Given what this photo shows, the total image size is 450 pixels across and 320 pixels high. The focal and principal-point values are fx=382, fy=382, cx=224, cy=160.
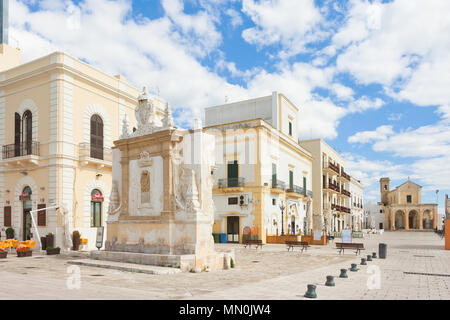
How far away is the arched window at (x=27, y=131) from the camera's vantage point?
21.1m

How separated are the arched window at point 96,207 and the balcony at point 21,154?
348cm

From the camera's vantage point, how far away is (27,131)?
2148 centimetres

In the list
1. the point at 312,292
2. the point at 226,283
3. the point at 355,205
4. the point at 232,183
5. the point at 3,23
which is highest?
the point at 3,23

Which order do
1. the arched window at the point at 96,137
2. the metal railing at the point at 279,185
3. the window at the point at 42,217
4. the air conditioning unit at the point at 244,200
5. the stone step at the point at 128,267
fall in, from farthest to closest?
the metal railing at the point at 279,185 → the air conditioning unit at the point at 244,200 → the arched window at the point at 96,137 → the window at the point at 42,217 → the stone step at the point at 128,267

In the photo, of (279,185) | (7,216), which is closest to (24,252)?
(7,216)

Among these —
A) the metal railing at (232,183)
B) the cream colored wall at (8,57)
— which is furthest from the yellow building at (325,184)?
the cream colored wall at (8,57)

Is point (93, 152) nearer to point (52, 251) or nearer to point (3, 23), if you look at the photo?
point (52, 251)

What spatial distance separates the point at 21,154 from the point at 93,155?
12.8ft

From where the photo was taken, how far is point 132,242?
46.8ft

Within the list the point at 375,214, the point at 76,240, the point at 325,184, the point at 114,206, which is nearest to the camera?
the point at 114,206

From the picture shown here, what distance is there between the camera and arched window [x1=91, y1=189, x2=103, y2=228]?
70.8 ft

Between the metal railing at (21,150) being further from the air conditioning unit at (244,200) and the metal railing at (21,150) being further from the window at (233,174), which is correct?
the air conditioning unit at (244,200)
